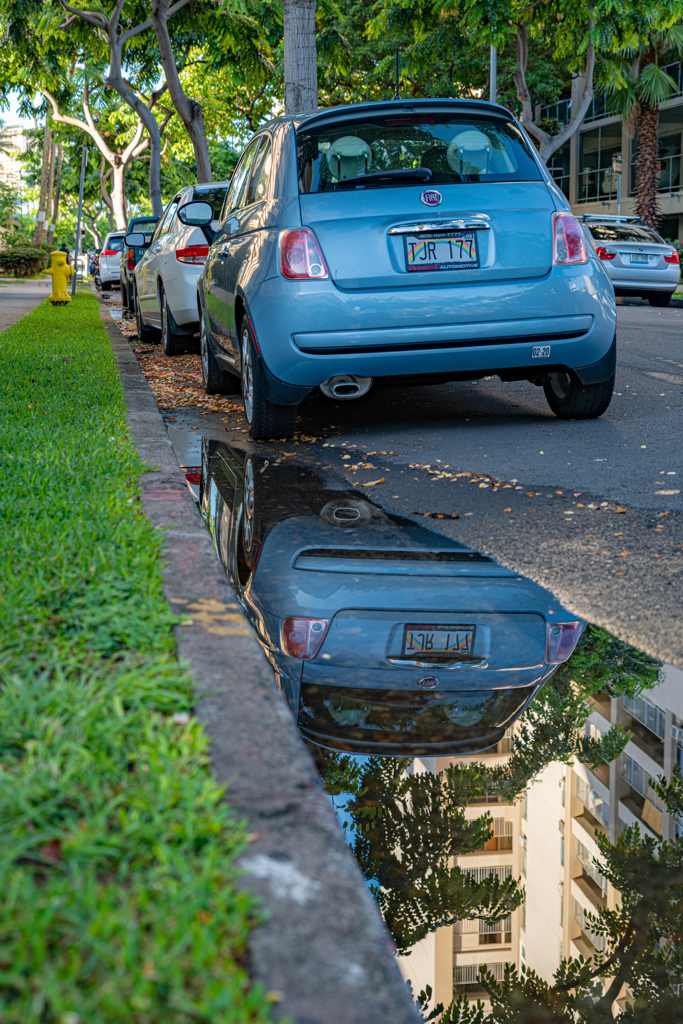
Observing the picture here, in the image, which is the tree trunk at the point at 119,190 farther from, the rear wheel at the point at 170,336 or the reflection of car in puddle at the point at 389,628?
the reflection of car in puddle at the point at 389,628

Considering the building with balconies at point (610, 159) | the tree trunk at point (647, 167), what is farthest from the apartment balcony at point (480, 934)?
the building with balconies at point (610, 159)

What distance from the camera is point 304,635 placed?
3158 millimetres

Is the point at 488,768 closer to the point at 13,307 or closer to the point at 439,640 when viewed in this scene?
the point at 439,640

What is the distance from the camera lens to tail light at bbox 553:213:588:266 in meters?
5.96

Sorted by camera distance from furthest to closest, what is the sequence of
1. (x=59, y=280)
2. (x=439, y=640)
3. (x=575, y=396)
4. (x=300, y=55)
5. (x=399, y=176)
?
(x=59, y=280) < (x=300, y=55) < (x=575, y=396) < (x=399, y=176) < (x=439, y=640)

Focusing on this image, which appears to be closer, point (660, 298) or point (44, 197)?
point (660, 298)

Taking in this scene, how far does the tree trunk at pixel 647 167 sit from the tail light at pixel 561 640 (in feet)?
105

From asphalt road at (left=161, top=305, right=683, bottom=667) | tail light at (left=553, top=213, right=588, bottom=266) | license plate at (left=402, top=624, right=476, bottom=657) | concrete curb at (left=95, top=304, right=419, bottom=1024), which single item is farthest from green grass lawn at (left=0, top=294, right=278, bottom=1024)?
tail light at (left=553, top=213, right=588, bottom=266)

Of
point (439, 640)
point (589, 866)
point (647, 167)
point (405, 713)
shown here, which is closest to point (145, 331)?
point (439, 640)

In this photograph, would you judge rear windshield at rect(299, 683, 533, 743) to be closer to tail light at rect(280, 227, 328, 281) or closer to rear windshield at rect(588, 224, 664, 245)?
tail light at rect(280, 227, 328, 281)

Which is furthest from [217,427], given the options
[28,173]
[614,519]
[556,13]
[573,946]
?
[28,173]

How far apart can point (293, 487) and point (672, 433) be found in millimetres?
2298

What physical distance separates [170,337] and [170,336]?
1 centimetres

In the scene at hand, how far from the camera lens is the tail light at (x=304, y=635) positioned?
3057 mm
